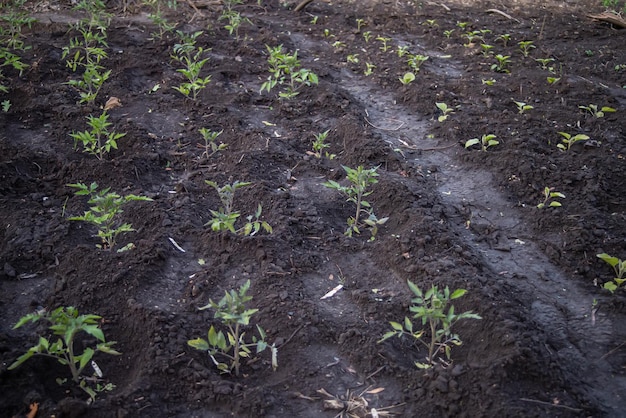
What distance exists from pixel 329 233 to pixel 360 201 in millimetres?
271

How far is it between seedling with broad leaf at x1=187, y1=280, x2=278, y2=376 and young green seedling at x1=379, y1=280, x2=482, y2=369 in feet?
1.84

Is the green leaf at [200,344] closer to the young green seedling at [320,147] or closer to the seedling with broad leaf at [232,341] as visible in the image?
the seedling with broad leaf at [232,341]

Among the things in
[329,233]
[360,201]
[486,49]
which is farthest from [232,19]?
[329,233]

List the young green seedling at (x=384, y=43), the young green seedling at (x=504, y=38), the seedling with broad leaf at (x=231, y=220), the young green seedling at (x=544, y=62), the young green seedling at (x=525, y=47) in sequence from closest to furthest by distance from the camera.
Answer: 1. the seedling with broad leaf at (x=231, y=220)
2. the young green seedling at (x=544, y=62)
3. the young green seedling at (x=525, y=47)
4. the young green seedling at (x=384, y=43)
5. the young green seedling at (x=504, y=38)

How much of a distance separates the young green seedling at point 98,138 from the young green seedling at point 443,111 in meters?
2.41

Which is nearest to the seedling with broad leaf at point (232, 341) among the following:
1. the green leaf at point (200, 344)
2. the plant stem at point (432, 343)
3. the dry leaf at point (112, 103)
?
the green leaf at point (200, 344)

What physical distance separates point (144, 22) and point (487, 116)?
424 centimetres

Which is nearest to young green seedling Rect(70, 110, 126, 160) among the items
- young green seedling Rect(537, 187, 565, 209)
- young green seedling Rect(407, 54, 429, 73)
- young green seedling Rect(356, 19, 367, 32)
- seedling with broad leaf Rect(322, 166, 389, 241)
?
seedling with broad leaf Rect(322, 166, 389, 241)

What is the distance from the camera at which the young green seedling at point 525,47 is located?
5977 mm

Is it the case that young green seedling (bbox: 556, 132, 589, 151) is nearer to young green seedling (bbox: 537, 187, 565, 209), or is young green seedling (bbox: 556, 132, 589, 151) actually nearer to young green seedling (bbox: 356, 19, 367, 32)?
young green seedling (bbox: 537, 187, 565, 209)

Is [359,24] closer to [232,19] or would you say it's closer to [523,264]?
[232,19]

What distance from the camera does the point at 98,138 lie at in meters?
4.01

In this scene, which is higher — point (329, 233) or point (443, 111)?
point (443, 111)

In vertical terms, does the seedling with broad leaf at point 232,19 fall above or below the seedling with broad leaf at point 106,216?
above
